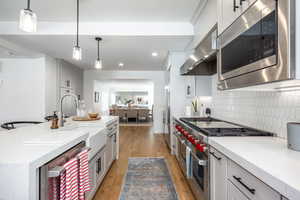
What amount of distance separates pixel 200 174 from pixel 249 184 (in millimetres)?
883

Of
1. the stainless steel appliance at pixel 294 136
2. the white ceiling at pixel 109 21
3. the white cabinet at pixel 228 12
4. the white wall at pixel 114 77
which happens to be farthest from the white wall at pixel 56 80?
the stainless steel appliance at pixel 294 136

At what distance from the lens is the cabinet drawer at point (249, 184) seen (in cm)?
76

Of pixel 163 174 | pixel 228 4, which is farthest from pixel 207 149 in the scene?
pixel 163 174

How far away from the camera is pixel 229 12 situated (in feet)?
4.72

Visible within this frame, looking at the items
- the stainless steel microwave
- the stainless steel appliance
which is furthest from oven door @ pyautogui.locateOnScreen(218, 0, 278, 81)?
the stainless steel appliance

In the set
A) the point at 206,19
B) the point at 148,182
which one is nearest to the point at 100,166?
the point at 148,182

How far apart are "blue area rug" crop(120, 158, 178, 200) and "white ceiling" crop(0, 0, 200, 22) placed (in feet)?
8.49

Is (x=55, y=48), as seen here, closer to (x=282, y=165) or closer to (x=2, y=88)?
(x=2, y=88)

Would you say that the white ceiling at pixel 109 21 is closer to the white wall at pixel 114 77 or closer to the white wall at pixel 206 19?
the white wall at pixel 206 19

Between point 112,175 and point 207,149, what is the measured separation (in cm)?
183

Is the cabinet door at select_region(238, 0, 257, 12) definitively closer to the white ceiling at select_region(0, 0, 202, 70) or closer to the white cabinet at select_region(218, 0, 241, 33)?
the white cabinet at select_region(218, 0, 241, 33)

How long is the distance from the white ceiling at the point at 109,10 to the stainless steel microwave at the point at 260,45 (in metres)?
1.42

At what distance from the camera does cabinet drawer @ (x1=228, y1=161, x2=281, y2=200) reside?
2.50 ft

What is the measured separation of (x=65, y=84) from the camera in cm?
535
